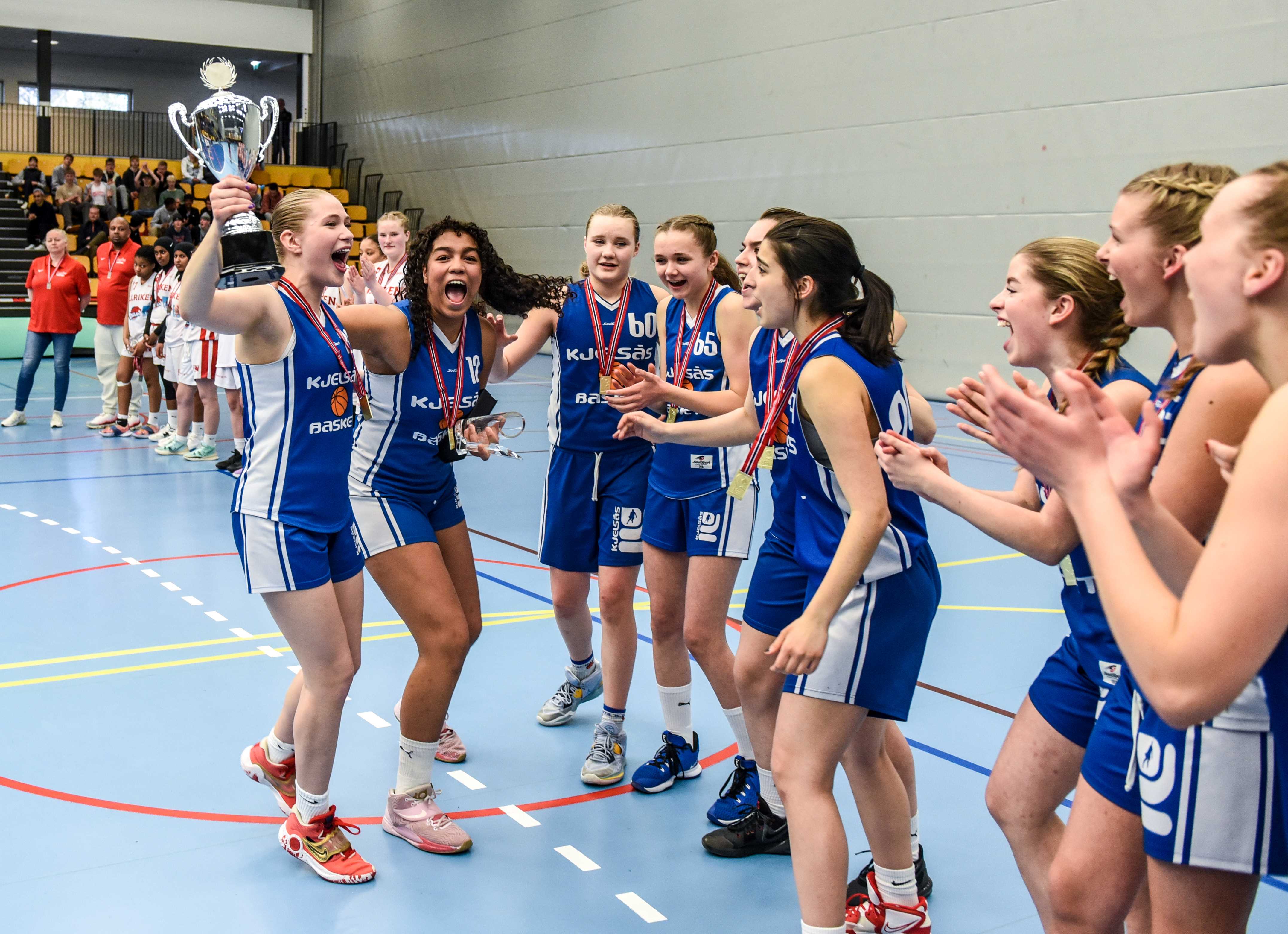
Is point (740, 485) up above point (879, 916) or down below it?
above

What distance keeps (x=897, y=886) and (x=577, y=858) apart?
95 cm

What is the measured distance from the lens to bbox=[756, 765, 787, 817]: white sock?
11.6 feet

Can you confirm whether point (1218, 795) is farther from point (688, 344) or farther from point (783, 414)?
point (688, 344)

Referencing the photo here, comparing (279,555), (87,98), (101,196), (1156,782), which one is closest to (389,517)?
(279,555)

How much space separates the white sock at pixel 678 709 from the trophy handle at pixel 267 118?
2089 mm

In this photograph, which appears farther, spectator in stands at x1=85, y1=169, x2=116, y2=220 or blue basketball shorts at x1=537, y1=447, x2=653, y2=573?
spectator in stands at x1=85, y1=169, x2=116, y2=220

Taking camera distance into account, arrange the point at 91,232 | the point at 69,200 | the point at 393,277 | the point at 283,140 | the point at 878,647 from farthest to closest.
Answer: the point at 283,140 → the point at 69,200 → the point at 91,232 → the point at 393,277 → the point at 878,647

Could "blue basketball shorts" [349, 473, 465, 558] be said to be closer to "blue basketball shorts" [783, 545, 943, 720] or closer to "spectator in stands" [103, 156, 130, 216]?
"blue basketball shorts" [783, 545, 943, 720]

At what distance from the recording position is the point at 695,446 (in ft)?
12.4

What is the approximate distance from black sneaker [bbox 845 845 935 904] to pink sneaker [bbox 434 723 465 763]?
1480mm

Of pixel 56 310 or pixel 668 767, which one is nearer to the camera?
pixel 668 767

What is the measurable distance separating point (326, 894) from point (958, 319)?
11186mm

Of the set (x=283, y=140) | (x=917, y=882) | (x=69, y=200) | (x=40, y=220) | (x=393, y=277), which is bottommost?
(x=917, y=882)

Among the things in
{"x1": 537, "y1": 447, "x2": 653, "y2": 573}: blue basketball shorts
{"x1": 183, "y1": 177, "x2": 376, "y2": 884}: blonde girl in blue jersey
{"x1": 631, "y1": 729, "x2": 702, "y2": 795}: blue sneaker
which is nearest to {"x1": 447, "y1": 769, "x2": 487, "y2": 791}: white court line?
{"x1": 631, "y1": 729, "x2": 702, "y2": 795}: blue sneaker
